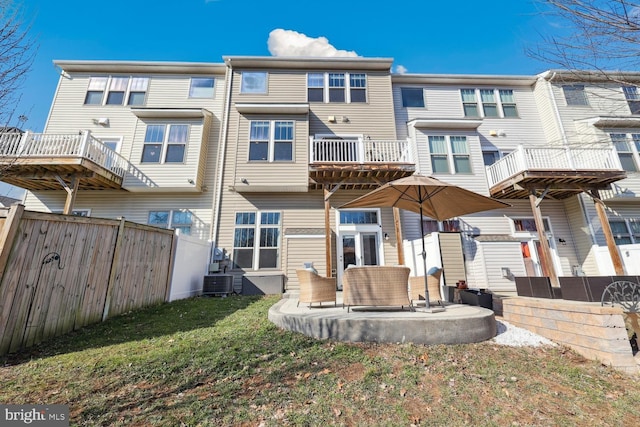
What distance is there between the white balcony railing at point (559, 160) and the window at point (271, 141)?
8642mm

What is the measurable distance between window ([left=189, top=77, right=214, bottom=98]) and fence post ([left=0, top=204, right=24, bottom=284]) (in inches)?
389

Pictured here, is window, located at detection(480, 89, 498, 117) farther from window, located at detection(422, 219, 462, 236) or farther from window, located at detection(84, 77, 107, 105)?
window, located at detection(84, 77, 107, 105)

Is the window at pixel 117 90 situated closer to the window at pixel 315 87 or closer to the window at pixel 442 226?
the window at pixel 315 87

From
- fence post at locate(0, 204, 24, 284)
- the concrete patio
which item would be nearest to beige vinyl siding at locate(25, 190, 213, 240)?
fence post at locate(0, 204, 24, 284)

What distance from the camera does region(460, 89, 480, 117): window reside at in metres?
12.3

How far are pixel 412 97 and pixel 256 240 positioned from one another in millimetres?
10002

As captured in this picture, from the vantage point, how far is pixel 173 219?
10.2 meters

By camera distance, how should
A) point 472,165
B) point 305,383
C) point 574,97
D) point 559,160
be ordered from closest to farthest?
point 305,383, point 559,160, point 472,165, point 574,97

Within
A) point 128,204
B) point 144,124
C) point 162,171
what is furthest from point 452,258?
point 144,124

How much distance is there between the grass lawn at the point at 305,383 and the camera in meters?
2.26

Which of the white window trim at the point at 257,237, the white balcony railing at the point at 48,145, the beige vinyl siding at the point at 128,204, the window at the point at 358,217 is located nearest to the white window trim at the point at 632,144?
the window at the point at 358,217

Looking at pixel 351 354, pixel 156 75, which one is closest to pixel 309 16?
pixel 156 75

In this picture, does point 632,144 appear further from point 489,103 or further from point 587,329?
point 587,329

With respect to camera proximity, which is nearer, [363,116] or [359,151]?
[359,151]
